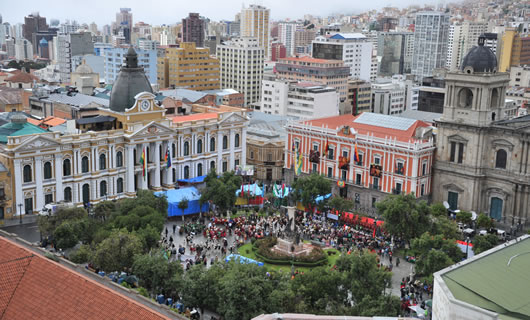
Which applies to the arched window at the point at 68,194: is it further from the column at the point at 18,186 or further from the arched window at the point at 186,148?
the arched window at the point at 186,148

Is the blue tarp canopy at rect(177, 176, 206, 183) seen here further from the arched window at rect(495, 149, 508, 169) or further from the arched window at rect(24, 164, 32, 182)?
the arched window at rect(495, 149, 508, 169)

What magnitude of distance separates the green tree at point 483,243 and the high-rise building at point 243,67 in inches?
3941

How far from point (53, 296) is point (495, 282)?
63.6ft

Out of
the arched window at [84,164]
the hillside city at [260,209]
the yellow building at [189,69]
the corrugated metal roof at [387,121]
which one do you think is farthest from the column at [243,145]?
the yellow building at [189,69]

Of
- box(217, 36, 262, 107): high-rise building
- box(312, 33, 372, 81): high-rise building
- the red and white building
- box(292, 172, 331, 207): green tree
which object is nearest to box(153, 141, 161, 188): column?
box(292, 172, 331, 207): green tree

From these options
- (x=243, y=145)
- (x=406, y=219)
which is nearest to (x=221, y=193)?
(x=406, y=219)

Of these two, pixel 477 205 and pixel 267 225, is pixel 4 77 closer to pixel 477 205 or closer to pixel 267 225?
pixel 267 225

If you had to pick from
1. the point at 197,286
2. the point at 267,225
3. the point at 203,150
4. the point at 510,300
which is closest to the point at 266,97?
the point at 203,150

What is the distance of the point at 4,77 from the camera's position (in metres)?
126

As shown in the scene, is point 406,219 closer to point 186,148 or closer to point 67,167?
point 186,148

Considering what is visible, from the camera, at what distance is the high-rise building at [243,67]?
148 meters

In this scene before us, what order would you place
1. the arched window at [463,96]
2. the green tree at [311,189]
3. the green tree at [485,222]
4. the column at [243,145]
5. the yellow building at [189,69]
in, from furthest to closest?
the yellow building at [189,69]
the column at [243,145]
the arched window at [463,96]
the green tree at [311,189]
the green tree at [485,222]

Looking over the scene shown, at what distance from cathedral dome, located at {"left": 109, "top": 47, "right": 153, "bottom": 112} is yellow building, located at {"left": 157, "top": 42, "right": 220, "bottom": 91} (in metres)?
64.3

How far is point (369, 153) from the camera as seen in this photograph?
69.4 meters
